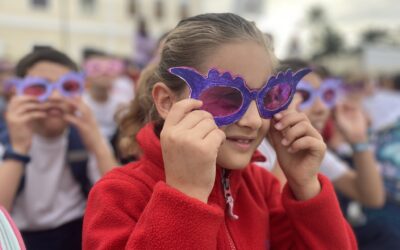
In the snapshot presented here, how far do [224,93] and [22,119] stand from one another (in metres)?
1.26

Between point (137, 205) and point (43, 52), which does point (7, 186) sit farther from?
point (137, 205)

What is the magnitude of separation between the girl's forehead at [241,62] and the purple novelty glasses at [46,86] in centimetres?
126

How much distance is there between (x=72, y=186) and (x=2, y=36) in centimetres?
2439

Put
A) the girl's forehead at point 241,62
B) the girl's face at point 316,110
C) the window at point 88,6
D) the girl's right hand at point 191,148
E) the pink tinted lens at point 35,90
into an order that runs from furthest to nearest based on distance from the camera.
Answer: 1. the window at point 88,6
2. the girl's face at point 316,110
3. the pink tinted lens at point 35,90
4. the girl's forehead at point 241,62
5. the girl's right hand at point 191,148

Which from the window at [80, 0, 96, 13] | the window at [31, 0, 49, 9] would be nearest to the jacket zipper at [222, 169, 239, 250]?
the window at [31, 0, 49, 9]

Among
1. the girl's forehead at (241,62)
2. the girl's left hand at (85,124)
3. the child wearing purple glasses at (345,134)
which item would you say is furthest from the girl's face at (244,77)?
the girl's left hand at (85,124)

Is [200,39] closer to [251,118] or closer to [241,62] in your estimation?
[241,62]

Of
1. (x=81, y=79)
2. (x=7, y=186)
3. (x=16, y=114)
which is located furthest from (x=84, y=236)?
(x=81, y=79)

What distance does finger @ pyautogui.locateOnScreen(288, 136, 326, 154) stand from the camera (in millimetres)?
1287

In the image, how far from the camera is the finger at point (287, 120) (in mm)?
1308

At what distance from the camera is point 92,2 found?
25.8 m

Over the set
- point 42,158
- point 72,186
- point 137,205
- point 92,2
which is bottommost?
point 92,2

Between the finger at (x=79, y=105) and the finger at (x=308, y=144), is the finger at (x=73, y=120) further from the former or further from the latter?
the finger at (x=308, y=144)

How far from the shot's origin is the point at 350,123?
8.45 ft
